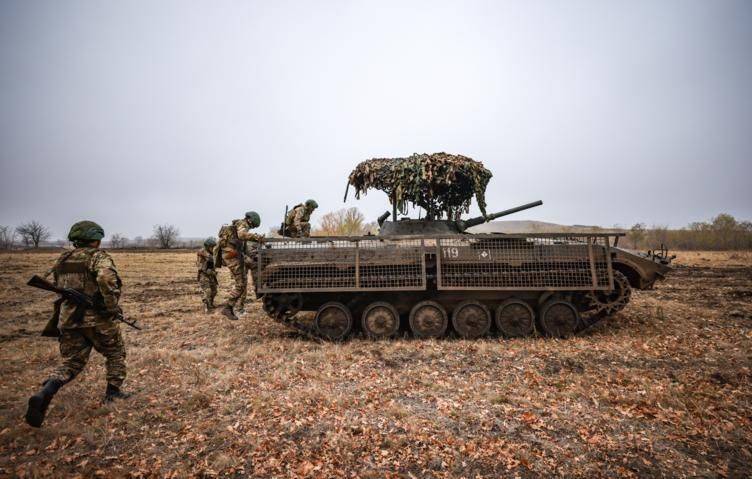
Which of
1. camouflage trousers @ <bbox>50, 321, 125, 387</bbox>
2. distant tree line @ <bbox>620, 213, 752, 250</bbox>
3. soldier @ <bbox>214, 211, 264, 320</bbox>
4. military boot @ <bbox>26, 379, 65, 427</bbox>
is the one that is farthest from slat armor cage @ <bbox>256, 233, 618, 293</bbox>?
distant tree line @ <bbox>620, 213, 752, 250</bbox>

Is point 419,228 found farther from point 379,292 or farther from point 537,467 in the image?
point 537,467

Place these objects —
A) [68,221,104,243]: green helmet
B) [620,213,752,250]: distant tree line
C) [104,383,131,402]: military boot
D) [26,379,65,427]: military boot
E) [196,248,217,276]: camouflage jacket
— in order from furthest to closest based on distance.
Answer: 1. [620,213,752,250]: distant tree line
2. [196,248,217,276]: camouflage jacket
3. [104,383,131,402]: military boot
4. [68,221,104,243]: green helmet
5. [26,379,65,427]: military boot

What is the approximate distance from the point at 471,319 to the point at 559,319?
5.68 feet

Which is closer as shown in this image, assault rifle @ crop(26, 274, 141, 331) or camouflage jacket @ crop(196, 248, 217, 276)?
assault rifle @ crop(26, 274, 141, 331)

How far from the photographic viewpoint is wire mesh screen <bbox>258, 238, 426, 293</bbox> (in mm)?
7102

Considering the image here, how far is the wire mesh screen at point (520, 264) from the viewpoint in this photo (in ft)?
23.3

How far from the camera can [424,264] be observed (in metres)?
7.05

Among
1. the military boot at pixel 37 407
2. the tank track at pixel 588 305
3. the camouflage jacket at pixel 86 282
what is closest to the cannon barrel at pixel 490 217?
the tank track at pixel 588 305

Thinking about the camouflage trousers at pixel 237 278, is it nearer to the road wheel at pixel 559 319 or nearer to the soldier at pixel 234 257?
the soldier at pixel 234 257

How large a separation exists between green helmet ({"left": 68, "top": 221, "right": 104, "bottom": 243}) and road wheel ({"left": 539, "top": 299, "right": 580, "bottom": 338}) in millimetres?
7438

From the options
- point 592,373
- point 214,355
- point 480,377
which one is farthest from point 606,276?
point 214,355

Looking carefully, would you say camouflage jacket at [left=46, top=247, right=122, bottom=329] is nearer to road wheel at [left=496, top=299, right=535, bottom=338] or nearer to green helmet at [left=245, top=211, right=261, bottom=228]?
green helmet at [left=245, top=211, right=261, bottom=228]

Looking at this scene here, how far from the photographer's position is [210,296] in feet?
34.1

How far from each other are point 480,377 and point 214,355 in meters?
4.57
